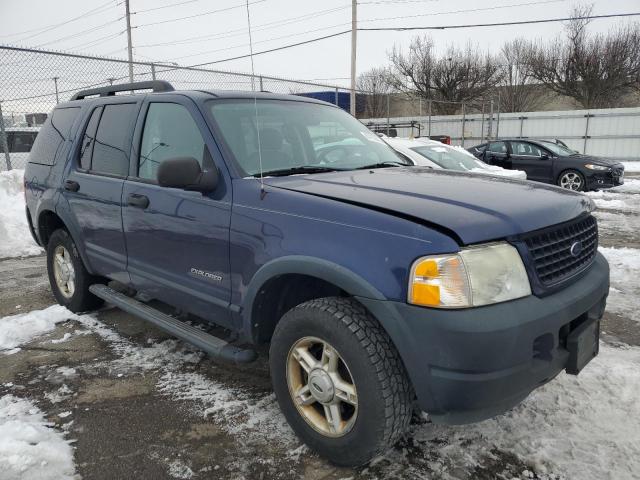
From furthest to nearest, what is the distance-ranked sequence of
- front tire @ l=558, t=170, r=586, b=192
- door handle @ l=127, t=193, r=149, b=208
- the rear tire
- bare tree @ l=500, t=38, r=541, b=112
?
bare tree @ l=500, t=38, r=541, b=112 → front tire @ l=558, t=170, r=586, b=192 → the rear tire → door handle @ l=127, t=193, r=149, b=208

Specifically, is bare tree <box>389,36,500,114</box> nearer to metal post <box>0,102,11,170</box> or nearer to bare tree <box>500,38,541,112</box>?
bare tree <box>500,38,541,112</box>

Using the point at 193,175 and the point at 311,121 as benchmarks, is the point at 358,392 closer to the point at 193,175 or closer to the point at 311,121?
the point at 193,175

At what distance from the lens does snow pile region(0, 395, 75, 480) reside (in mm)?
2432

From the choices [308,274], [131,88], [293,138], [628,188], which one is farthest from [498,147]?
[308,274]

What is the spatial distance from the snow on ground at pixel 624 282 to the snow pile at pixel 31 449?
173 inches

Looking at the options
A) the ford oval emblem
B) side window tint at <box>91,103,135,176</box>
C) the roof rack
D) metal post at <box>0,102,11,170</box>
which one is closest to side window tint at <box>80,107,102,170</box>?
side window tint at <box>91,103,135,176</box>

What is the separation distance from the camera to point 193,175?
9.18 feet

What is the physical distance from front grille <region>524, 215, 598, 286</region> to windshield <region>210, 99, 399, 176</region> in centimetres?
136

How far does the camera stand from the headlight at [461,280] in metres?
2.04

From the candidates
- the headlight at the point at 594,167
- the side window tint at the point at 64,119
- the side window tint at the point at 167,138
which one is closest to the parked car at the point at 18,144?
the side window tint at the point at 64,119

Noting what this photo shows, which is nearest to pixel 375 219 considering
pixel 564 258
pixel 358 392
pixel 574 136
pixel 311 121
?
pixel 358 392

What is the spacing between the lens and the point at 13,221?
7.86 metres

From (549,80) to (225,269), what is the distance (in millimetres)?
38300

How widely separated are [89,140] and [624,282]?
5.40 meters
